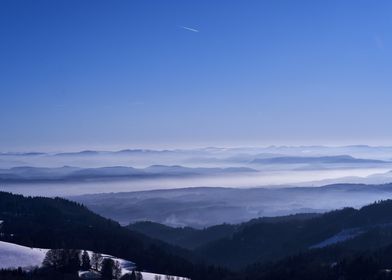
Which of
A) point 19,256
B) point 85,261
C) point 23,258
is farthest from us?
point 19,256

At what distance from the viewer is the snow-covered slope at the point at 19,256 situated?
6181 inches

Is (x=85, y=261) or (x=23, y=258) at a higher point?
(x=23, y=258)

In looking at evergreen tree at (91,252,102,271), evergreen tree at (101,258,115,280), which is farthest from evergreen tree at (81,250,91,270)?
evergreen tree at (101,258,115,280)

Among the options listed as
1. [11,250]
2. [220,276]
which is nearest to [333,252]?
[220,276]

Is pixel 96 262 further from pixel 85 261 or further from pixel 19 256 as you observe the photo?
pixel 19 256

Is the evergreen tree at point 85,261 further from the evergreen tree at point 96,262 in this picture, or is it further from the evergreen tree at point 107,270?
the evergreen tree at point 107,270

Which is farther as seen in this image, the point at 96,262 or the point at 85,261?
the point at 96,262

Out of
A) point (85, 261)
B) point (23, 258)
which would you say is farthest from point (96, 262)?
point (23, 258)

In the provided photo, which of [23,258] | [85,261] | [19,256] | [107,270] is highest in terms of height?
[19,256]

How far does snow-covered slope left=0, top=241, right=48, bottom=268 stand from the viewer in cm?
15700

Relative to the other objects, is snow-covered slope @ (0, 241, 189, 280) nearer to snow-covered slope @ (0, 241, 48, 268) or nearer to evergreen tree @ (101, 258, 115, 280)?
snow-covered slope @ (0, 241, 48, 268)

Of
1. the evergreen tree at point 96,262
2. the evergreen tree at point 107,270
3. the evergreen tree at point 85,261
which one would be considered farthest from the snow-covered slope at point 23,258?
the evergreen tree at point 85,261

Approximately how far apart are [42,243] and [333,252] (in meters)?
84.9

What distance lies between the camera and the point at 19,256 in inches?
6481
